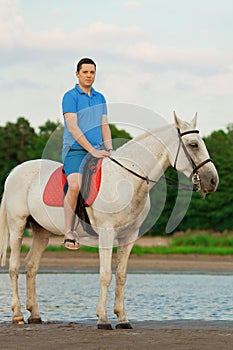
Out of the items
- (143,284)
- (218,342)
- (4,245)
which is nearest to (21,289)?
(143,284)

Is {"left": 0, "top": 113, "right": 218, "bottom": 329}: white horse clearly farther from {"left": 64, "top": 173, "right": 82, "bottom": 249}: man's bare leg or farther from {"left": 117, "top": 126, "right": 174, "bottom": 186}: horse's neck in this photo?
{"left": 64, "top": 173, "right": 82, "bottom": 249}: man's bare leg

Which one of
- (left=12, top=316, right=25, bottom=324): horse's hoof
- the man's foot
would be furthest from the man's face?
(left=12, top=316, right=25, bottom=324): horse's hoof

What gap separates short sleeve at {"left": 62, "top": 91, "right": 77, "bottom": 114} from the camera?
10.5m

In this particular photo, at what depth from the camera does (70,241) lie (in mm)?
10492

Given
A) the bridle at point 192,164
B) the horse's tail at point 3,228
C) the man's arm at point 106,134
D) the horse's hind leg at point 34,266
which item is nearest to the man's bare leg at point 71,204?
the bridle at point 192,164

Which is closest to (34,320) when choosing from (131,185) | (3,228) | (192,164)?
(3,228)

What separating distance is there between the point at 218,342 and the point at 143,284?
1263 centimetres

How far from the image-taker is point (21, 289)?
736 inches

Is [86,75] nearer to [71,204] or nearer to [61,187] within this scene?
[61,187]

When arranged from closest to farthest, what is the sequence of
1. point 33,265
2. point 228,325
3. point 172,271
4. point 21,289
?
point 228,325 → point 33,265 → point 21,289 → point 172,271

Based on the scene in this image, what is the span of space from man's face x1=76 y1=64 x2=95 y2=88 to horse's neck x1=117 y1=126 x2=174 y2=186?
979 millimetres

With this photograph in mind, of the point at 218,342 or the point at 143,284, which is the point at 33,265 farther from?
the point at 143,284

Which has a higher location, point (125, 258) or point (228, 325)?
point (125, 258)

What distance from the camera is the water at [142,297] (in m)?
13.2
